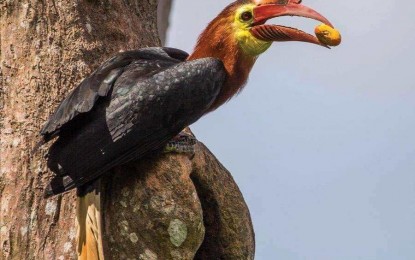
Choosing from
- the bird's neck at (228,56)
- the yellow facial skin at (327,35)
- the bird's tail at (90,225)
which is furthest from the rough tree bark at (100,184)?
the yellow facial skin at (327,35)

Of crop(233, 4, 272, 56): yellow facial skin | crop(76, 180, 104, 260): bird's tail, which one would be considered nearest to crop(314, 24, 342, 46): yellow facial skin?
crop(233, 4, 272, 56): yellow facial skin

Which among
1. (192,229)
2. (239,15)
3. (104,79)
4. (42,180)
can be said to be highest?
(239,15)

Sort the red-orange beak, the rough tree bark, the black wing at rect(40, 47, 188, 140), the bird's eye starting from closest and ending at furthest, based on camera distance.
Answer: the black wing at rect(40, 47, 188, 140) < the rough tree bark < the red-orange beak < the bird's eye

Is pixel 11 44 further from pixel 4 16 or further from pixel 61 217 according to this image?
pixel 61 217

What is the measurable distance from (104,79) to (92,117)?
156 millimetres

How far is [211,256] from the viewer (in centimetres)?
448

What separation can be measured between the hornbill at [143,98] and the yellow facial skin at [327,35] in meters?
0.03

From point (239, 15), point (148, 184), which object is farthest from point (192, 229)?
point (239, 15)

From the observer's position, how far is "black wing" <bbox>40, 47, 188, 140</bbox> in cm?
388

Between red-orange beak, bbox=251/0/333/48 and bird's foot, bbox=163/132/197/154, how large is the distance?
499 mm

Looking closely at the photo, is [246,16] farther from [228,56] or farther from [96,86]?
[96,86]

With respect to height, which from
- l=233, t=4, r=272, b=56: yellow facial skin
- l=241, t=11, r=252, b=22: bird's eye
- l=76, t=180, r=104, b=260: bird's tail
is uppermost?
l=241, t=11, r=252, b=22: bird's eye

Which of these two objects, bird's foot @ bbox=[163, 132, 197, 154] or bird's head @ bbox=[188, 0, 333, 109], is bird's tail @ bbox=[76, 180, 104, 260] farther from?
bird's head @ bbox=[188, 0, 333, 109]

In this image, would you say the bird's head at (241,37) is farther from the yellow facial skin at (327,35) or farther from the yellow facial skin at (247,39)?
the yellow facial skin at (327,35)
